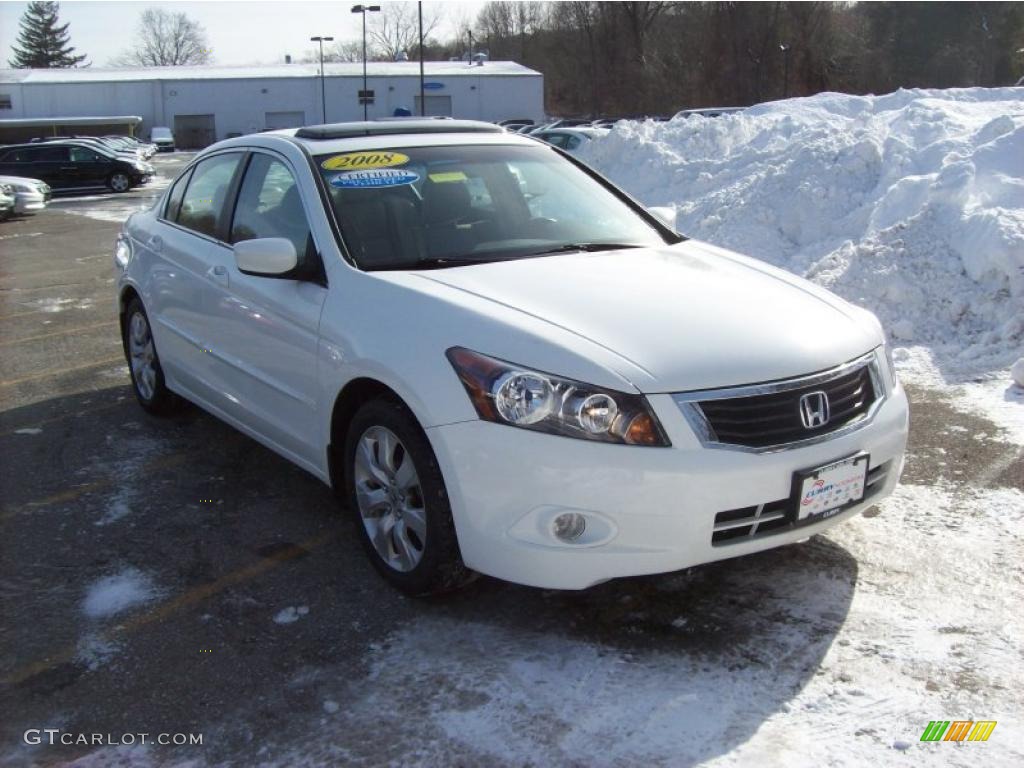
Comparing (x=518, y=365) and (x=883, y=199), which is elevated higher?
(x=883, y=199)

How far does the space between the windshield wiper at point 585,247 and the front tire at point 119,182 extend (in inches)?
1116

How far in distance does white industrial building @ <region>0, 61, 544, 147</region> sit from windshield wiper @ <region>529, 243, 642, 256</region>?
62742mm

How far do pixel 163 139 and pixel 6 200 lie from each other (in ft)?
135

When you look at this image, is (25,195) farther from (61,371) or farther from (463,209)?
(463,209)

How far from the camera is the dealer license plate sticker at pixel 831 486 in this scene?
3.17 meters

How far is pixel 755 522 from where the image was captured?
313cm

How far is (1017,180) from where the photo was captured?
26.4 feet

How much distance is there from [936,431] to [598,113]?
70836 mm

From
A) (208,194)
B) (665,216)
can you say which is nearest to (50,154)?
(208,194)

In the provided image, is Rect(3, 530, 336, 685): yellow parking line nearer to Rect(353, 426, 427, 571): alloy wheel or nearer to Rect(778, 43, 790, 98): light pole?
Rect(353, 426, 427, 571): alloy wheel

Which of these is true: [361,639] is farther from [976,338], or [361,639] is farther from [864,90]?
[864,90]

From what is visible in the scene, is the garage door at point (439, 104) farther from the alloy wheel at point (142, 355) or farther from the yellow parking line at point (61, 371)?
the alloy wheel at point (142, 355)

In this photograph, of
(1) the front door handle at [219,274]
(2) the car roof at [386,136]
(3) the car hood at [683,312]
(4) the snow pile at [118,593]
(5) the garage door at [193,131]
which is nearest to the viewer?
(3) the car hood at [683,312]

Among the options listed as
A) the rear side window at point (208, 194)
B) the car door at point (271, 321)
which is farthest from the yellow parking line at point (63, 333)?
the car door at point (271, 321)
